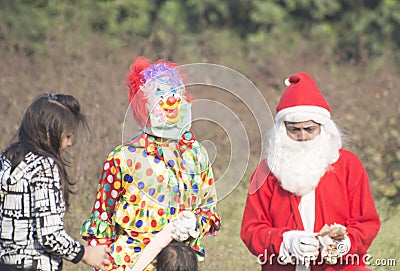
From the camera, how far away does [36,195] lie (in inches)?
150

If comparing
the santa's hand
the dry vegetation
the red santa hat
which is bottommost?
the santa's hand

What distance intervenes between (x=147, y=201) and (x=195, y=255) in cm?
37

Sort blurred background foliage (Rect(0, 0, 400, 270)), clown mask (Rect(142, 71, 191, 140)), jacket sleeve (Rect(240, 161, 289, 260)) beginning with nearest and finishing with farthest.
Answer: jacket sleeve (Rect(240, 161, 289, 260))
clown mask (Rect(142, 71, 191, 140))
blurred background foliage (Rect(0, 0, 400, 270))

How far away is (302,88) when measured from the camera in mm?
4531

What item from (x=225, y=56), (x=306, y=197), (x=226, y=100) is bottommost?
(x=306, y=197)

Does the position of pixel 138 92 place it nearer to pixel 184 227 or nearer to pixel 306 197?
pixel 184 227

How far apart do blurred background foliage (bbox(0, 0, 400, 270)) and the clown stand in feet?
6.00

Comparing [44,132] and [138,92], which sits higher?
[138,92]

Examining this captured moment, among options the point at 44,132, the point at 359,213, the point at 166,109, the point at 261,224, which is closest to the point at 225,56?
the point at 166,109

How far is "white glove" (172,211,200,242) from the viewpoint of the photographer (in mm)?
4301

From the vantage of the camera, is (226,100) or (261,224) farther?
(226,100)

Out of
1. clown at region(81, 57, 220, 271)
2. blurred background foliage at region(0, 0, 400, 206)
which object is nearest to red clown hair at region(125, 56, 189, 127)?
clown at region(81, 57, 220, 271)

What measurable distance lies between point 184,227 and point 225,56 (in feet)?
36.3

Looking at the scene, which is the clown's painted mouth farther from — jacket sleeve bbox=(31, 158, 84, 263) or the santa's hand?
→ the santa's hand
